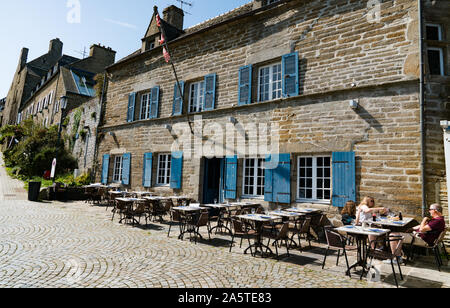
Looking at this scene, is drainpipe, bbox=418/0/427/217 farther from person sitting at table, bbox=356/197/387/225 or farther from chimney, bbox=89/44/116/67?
chimney, bbox=89/44/116/67

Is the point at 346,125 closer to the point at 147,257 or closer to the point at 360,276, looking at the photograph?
the point at 360,276

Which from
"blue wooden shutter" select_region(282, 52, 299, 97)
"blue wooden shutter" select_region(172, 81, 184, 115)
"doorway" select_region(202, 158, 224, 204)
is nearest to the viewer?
"blue wooden shutter" select_region(282, 52, 299, 97)

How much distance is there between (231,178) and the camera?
336 inches

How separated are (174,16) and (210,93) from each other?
5.87 meters

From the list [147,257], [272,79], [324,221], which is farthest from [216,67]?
[147,257]

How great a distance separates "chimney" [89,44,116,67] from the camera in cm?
2397

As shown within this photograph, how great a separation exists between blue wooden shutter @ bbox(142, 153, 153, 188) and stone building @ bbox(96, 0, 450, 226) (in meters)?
0.04

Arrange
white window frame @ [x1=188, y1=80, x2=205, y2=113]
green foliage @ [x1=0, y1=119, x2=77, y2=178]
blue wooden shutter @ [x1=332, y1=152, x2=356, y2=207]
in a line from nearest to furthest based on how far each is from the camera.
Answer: blue wooden shutter @ [x1=332, y1=152, x2=356, y2=207]
white window frame @ [x1=188, y1=80, x2=205, y2=113]
green foliage @ [x1=0, y1=119, x2=77, y2=178]

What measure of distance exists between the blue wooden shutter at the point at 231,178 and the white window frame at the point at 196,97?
2581 mm

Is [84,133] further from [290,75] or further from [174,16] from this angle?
[290,75]

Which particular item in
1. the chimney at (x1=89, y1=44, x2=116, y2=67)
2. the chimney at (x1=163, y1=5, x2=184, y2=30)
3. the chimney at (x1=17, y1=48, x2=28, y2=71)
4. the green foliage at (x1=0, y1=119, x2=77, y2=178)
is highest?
the chimney at (x1=17, y1=48, x2=28, y2=71)

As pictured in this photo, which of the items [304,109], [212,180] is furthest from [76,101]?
[304,109]

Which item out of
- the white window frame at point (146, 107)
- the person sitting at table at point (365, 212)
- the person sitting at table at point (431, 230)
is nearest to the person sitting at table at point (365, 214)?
the person sitting at table at point (365, 212)

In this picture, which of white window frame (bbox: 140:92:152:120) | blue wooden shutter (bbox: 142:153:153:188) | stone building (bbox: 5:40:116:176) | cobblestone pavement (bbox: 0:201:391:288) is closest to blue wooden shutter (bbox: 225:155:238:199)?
cobblestone pavement (bbox: 0:201:391:288)
